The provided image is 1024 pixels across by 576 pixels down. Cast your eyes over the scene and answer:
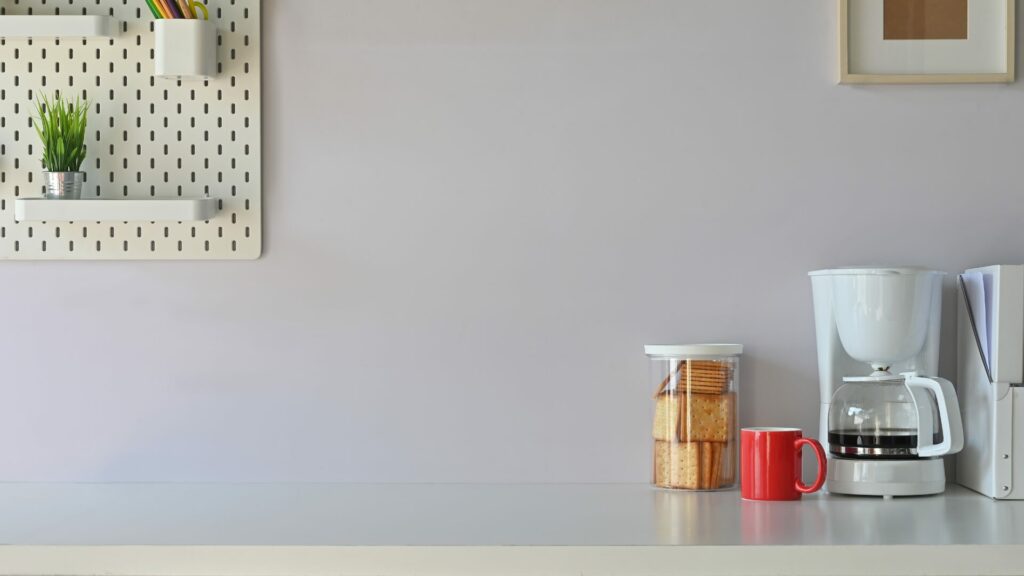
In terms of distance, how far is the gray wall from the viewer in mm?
1653

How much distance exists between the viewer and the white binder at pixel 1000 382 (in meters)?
1.47

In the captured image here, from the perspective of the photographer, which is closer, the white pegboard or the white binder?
the white binder

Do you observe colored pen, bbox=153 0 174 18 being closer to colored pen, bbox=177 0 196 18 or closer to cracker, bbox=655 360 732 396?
colored pen, bbox=177 0 196 18

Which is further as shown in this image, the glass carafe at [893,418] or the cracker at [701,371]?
the cracker at [701,371]

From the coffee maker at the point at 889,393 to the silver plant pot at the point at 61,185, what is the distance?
1113mm

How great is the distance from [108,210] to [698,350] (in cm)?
88

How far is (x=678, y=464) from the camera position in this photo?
5.14ft

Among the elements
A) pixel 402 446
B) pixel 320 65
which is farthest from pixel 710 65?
pixel 402 446

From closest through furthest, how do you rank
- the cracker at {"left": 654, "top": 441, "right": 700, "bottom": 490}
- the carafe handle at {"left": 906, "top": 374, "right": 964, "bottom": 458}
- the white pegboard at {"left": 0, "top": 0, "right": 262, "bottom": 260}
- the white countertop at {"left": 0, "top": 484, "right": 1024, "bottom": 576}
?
the white countertop at {"left": 0, "top": 484, "right": 1024, "bottom": 576}, the carafe handle at {"left": 906, "top": 374, "right": 964, "bottom": 458}, the cracker at {"left": 654, "top": 441, "right": 700, "bottom": 490}, the white pegboard at {"left": 0, "top": 0, "right": 262, "bottom": 260}

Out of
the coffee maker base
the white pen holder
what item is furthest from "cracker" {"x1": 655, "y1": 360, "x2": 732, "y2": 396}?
the white pen holder

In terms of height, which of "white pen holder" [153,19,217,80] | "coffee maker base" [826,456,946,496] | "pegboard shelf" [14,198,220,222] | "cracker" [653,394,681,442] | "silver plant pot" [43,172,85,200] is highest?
"white pen holder" [153,19,217,80]

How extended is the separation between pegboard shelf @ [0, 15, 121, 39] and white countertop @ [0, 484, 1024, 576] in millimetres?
676

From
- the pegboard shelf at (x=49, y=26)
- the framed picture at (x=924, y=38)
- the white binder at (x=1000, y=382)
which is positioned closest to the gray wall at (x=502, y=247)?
the framed picture at (x=924, y=38)

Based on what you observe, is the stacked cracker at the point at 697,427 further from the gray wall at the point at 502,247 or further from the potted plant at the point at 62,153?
the potted plant at the point at 62,153
